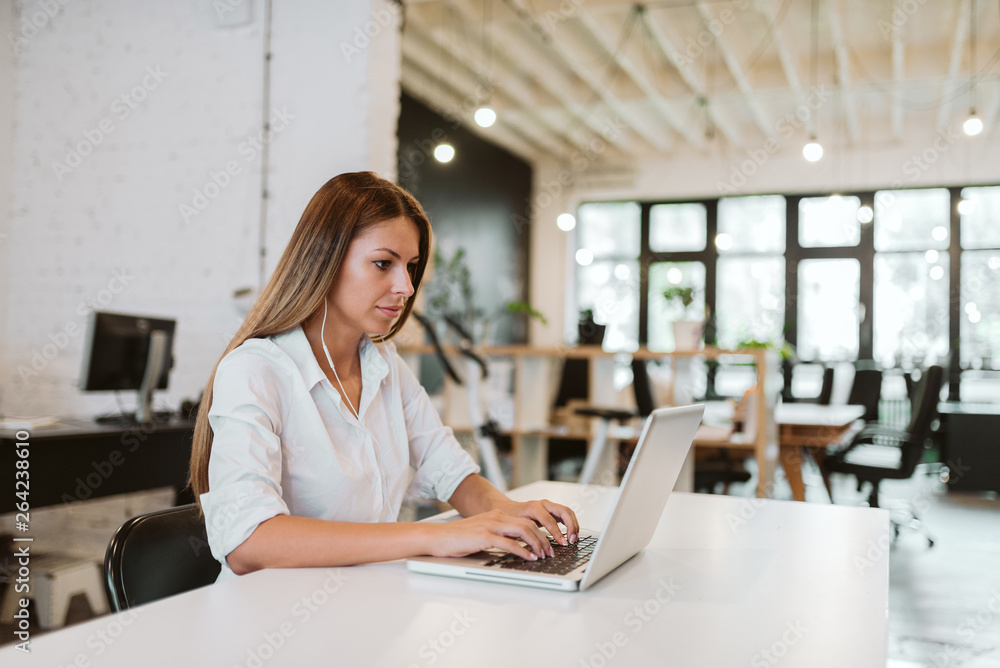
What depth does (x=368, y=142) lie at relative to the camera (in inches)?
151

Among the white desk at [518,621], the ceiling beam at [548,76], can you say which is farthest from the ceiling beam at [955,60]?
the white desk at [518,621]

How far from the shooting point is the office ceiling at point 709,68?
5.85m

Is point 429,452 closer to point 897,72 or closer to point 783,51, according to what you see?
point 783,51

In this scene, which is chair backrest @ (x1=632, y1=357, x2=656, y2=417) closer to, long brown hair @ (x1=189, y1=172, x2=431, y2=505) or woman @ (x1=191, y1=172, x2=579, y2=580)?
woman @ (x1=191, y1=172, x2=579, y2=580)

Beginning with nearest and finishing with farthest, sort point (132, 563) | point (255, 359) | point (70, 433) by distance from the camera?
1. point (132, 563)
2. point (255, 359)
3. point (70, 433)

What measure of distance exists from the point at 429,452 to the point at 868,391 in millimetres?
6186

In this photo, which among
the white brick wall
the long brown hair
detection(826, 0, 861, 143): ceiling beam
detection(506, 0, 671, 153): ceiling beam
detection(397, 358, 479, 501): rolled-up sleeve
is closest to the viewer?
the long brown hair

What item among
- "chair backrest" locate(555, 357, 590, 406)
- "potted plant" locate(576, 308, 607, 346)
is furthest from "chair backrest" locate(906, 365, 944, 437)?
"chair backrest" locate(555, 357, 590, 406)

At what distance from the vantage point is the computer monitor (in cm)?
332

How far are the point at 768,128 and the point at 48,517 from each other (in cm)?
721

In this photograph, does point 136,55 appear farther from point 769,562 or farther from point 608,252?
point 608,252

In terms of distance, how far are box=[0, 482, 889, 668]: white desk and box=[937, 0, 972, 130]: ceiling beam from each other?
539 cm

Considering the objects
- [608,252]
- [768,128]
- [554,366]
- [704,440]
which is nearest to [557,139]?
[608,252]

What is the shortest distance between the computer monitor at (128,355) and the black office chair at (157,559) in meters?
2.30
